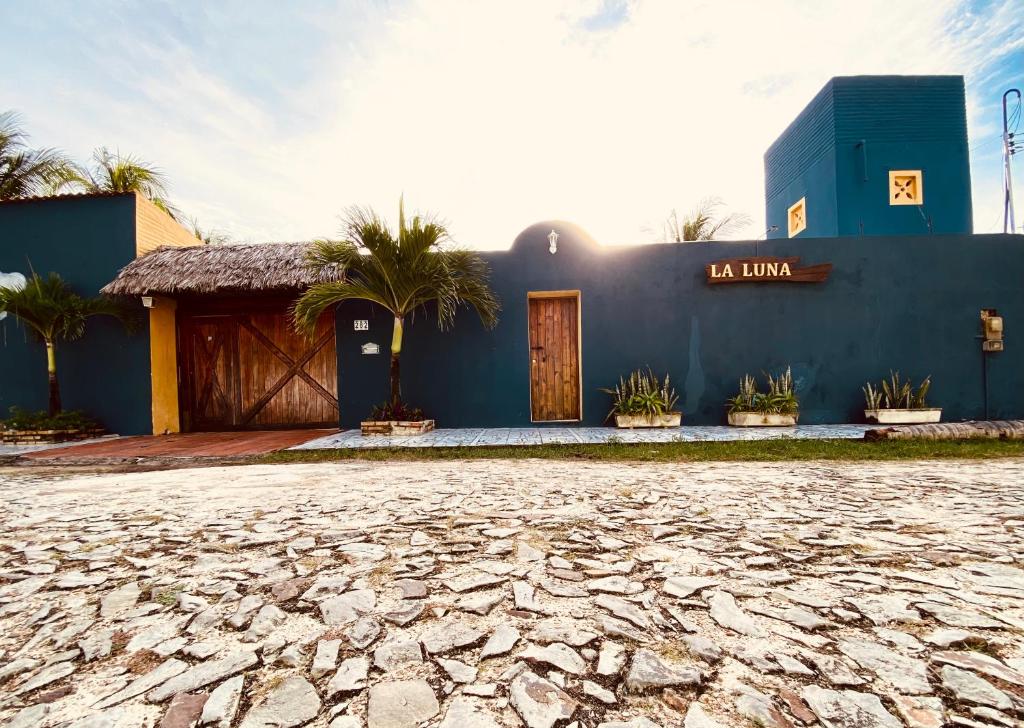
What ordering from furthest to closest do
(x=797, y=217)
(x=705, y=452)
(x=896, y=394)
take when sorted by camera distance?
1. (x=797, y=217)
2. (x=896, y=394)
3. (x=705, y=452)

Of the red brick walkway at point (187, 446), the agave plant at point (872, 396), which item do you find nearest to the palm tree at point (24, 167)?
the red brick walkway at point (187, 446)

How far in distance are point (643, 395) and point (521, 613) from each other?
635cm

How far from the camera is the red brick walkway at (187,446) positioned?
6.27 m

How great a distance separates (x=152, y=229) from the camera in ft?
28.8

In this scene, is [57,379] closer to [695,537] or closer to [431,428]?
[431,428]

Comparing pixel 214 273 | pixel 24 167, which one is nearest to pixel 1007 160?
pixel 214 273

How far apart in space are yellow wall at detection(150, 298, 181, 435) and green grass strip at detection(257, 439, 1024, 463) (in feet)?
13.3

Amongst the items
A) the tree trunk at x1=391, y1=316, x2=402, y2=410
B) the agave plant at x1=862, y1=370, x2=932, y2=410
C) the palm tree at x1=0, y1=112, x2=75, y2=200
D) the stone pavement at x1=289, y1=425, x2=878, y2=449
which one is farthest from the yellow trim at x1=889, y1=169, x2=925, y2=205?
the palm tree at x1=0, y1=112, x2=75, y2=200

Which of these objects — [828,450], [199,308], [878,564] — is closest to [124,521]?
[878,564]

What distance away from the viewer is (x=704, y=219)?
31.1 feet

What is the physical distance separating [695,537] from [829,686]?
1237 millimetres

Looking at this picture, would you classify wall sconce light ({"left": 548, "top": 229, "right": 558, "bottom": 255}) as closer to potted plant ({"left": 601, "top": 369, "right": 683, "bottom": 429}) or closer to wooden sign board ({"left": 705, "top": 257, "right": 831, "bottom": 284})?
potted plant ({"left": 601, "top": 369, "right": 683, "bottom": 429})

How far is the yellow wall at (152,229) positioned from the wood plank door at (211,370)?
1.51 m

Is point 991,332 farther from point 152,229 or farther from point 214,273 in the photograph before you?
point 152,229
